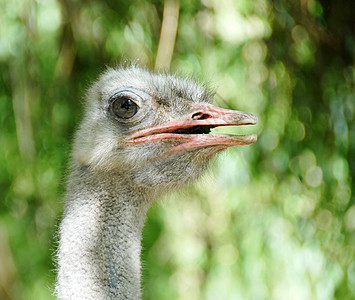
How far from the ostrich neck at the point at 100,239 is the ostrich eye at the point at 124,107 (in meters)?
0.21

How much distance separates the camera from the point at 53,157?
Answer: 118 inches

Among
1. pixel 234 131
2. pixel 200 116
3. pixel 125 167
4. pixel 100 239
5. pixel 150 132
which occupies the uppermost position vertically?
pixel 200 116

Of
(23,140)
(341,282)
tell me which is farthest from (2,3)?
(341,282)

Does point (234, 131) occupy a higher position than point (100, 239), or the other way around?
point (100, 239)

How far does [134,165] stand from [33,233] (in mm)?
1443

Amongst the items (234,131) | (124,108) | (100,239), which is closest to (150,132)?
(124,108)

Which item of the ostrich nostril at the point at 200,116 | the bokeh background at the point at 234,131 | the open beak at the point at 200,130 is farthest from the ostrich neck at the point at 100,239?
the bokeh background at the point at 234,131

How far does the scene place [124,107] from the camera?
1.87 meters

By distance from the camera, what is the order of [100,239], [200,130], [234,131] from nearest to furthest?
[100,239], [200,130], [234,131]

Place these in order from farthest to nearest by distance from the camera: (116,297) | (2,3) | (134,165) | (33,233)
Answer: (33,233)
(2,3)
(134,165)
(116,297)

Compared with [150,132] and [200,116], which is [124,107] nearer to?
[150,132]

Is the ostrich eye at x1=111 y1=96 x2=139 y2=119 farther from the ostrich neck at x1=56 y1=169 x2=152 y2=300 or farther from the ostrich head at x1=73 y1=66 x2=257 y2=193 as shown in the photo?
the ostrich neck at x1=56 y1=169 x2=152 y2=300

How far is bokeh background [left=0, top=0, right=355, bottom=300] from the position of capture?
298cm

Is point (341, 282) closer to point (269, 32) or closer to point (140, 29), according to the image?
point (269, 32)
